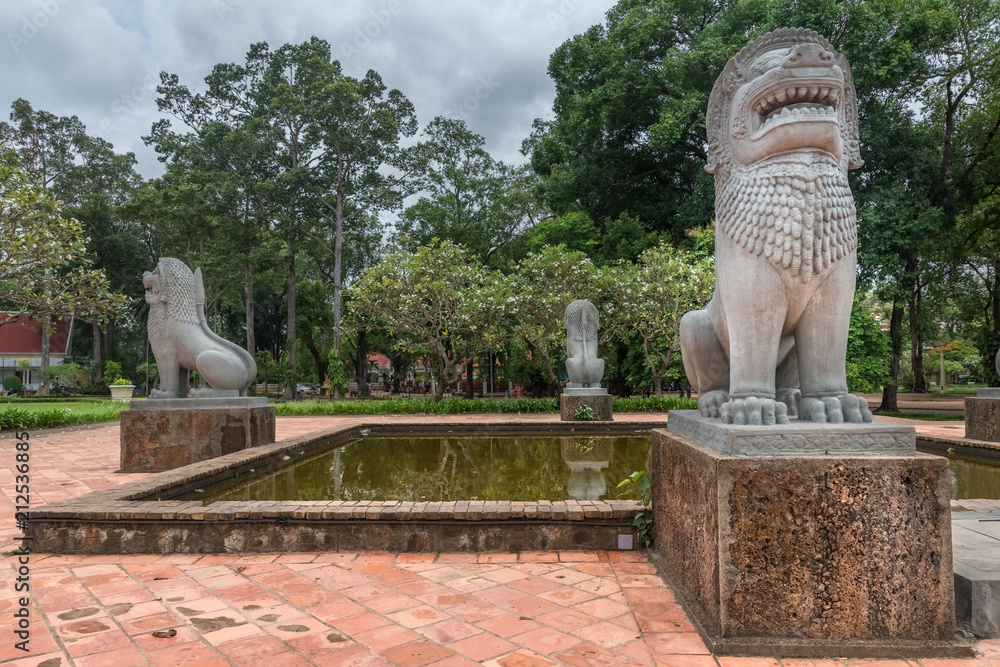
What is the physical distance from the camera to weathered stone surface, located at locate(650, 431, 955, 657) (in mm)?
2078

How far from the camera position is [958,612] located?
2277 millimetres

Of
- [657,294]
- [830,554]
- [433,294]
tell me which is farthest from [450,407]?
[830,554]

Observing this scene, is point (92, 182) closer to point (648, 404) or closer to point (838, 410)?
point (648, 404)

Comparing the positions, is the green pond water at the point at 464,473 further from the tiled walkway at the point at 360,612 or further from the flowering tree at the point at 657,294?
the flowering tree at the point at 657,294

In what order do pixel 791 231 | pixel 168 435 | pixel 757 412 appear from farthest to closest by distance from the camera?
pixel 168 435
pixel 791 231
pixel 757 412

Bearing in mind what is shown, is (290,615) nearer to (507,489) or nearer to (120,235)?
(507,489)

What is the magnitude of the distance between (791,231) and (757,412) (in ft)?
2.56

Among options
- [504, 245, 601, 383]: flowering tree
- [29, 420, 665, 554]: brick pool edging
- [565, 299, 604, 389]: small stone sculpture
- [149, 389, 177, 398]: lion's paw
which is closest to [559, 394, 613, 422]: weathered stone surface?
[565, 299, 604, 389]: small stone sculpture

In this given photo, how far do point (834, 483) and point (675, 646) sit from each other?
83 cm

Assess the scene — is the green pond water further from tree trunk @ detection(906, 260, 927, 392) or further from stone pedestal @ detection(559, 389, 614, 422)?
tree trunk @ detection(906, 260, 927, 392)

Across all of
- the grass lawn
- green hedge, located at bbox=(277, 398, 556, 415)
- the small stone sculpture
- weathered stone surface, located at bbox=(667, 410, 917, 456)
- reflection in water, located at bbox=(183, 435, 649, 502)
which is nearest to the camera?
weathered stone surface, located at bbox=(667, 410, 917, 456)

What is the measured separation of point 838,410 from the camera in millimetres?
2453

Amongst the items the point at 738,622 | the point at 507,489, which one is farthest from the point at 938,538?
the point at 507,489

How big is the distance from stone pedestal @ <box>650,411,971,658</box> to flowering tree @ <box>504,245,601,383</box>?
11730 mm
